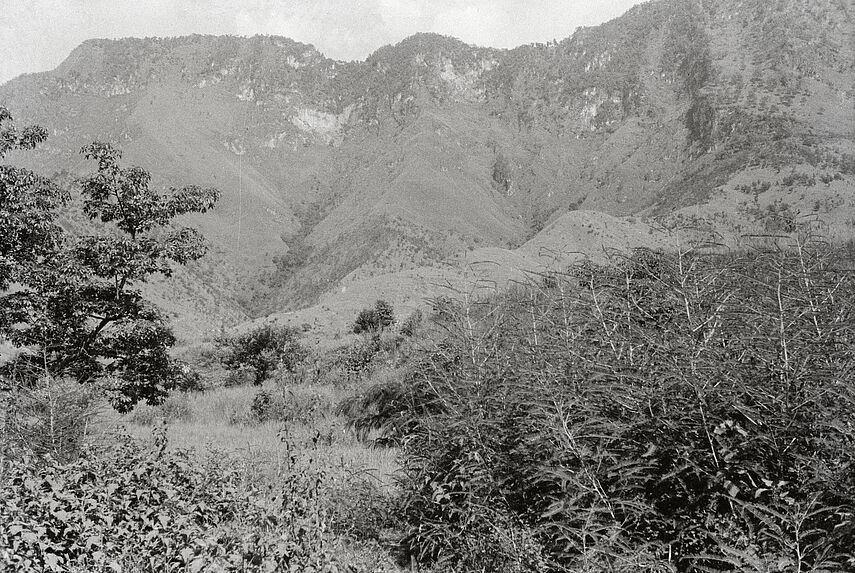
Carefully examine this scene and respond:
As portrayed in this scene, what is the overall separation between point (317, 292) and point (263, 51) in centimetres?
11673

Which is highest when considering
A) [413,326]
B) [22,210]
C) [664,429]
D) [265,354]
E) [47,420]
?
[22,210]

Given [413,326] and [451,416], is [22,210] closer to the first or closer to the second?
[451,416]

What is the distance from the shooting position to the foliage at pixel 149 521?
3.96 meters

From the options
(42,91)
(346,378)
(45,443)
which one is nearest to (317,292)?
(346,378)

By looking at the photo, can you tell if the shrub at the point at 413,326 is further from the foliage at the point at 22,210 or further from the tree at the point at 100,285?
the foliage at the point at 22,210

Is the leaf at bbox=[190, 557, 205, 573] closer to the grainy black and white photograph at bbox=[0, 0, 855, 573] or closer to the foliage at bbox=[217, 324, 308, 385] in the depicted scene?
the grainy black and white photograph at bbox=[0, 0, 855, 573]

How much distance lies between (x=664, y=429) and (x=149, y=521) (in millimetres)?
3815

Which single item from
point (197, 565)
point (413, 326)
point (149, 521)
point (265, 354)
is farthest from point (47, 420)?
point (413, 326)

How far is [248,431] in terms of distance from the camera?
36.7 ft

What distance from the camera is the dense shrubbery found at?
315 cm

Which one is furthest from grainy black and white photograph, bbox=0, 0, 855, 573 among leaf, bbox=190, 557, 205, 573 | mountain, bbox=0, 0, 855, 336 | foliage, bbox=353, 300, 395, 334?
mountain, bbox=0, 0, 855, 336

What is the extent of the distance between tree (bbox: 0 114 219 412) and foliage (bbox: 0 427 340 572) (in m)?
4.03

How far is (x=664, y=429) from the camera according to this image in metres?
3.71

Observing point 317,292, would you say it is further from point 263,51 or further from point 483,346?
point 263,51
